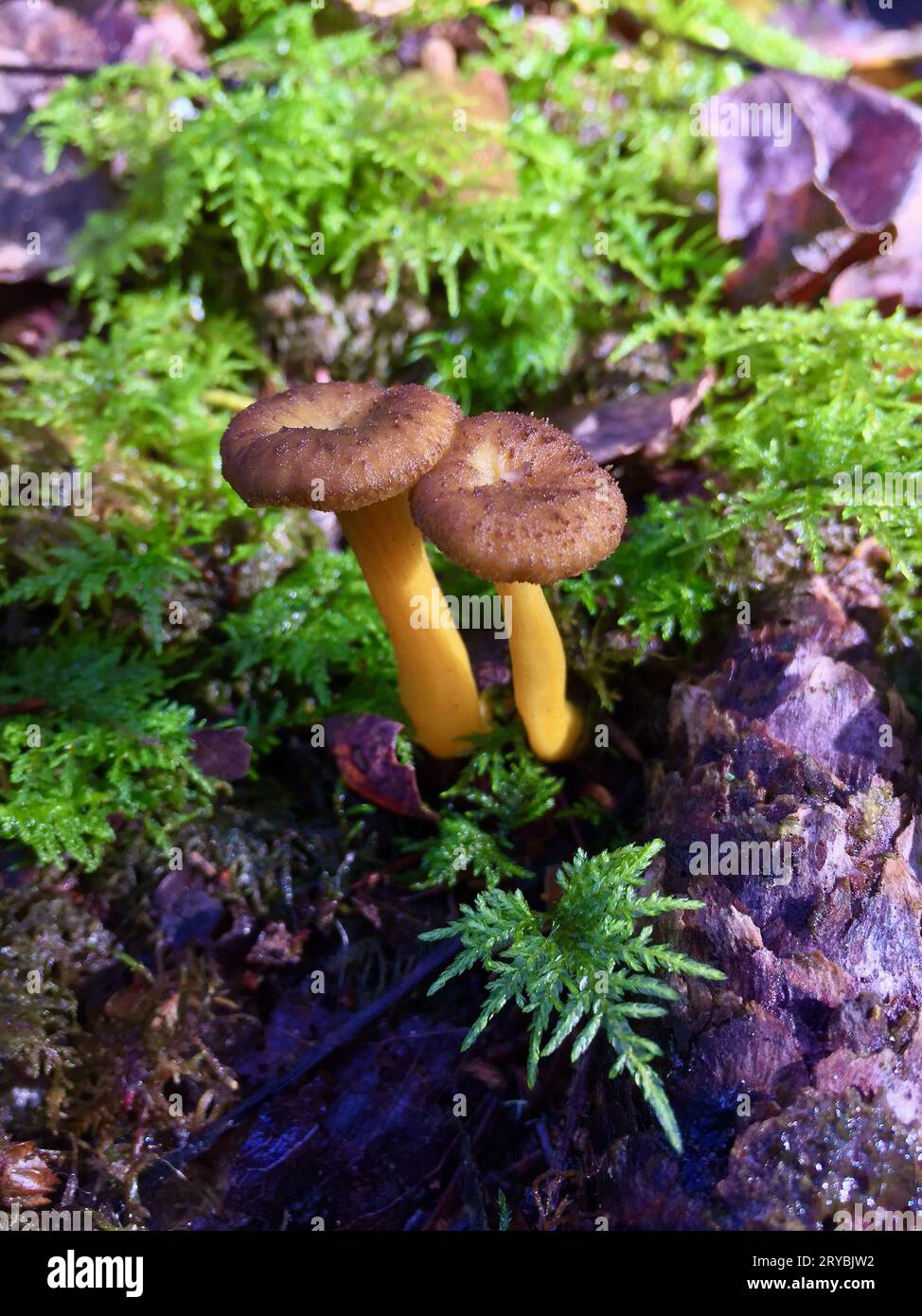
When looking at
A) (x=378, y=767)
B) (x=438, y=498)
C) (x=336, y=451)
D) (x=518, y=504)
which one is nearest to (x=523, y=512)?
(x=518, y=504)

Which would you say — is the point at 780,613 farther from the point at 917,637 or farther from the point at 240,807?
the point at 240,807

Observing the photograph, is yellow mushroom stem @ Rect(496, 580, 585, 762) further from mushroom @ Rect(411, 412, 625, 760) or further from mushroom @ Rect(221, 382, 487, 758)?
mushroom @ Rect(221, 382, 487, 758)

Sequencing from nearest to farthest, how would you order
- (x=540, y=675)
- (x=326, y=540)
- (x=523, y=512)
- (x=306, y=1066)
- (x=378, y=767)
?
(x=523, y=512)
(x=306, y=1066)
(x=540, y=675)
(x=378, y=767)
(x=326, y=540)

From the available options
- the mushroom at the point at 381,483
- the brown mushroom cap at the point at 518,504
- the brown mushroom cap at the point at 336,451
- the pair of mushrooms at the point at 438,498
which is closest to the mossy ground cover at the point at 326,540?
the mushroom at the point at 381,483

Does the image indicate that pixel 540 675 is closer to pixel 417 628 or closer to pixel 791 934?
pixel 417 628

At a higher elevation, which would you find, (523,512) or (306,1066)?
(523,512)
